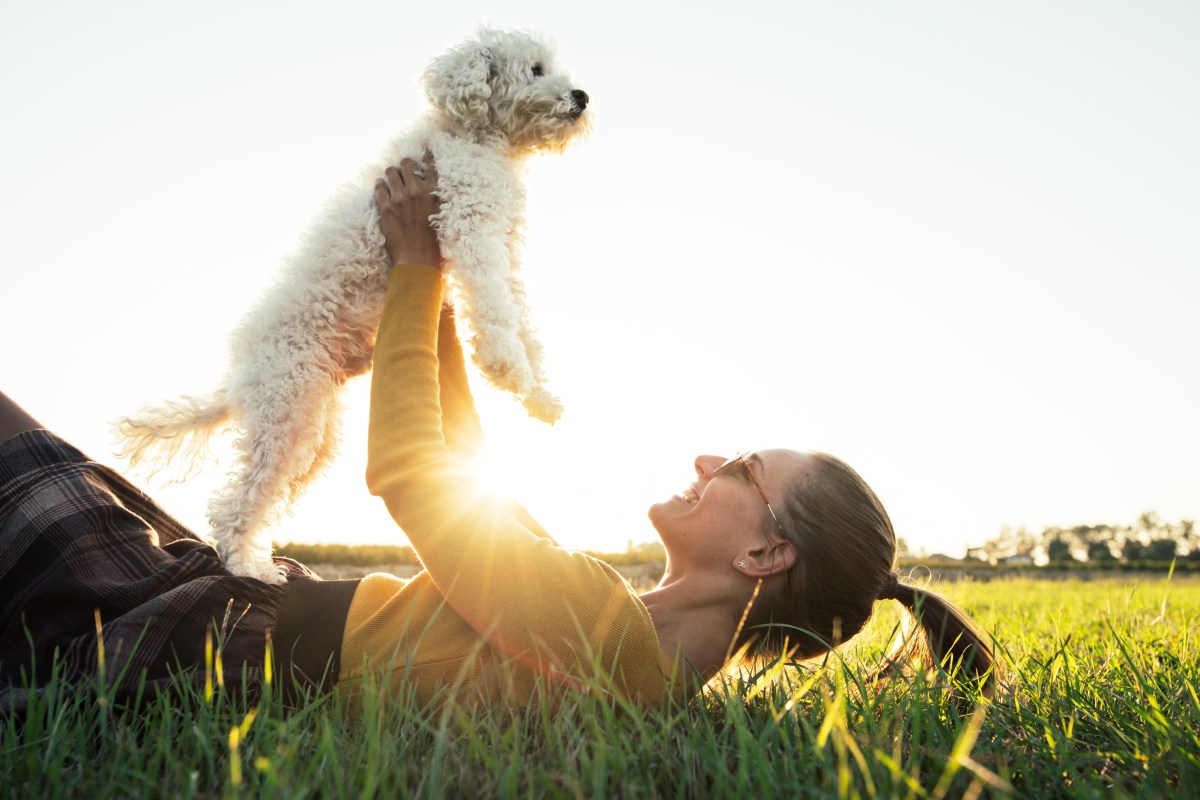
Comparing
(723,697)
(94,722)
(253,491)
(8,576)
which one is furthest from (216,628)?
(723,697)

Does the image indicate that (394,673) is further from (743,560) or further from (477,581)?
(743,560)

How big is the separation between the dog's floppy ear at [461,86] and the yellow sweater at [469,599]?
1665 mm

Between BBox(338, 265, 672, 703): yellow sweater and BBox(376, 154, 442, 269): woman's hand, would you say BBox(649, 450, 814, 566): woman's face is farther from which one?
BBox(376, 154, 442, 269): woman's hand

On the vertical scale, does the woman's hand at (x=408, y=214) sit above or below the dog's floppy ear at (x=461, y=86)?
below

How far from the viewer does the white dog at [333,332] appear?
9.91 feet

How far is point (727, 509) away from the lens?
2635 mm

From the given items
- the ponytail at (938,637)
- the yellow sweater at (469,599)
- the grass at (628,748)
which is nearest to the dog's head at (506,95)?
the yellow sweater at (469,599)

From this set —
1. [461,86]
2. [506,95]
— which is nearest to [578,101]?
[506,95]

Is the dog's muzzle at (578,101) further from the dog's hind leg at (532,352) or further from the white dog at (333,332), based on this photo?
the dog's hind leg at (532,352)

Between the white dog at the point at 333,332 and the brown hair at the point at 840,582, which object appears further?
the white dog at the point at 333,332

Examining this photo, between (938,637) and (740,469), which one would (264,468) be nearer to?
(740,469)

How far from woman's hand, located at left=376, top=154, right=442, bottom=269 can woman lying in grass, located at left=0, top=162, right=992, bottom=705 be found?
1.07 ft

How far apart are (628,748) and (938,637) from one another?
1466 millimetres

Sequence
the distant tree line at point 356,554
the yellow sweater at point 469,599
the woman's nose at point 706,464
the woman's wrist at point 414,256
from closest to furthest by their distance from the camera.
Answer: the yellow sweater at point 469,599
the woman's nose at point 706,464
the woman's wrist at point 414,256
the distant tree line at point 356,554
